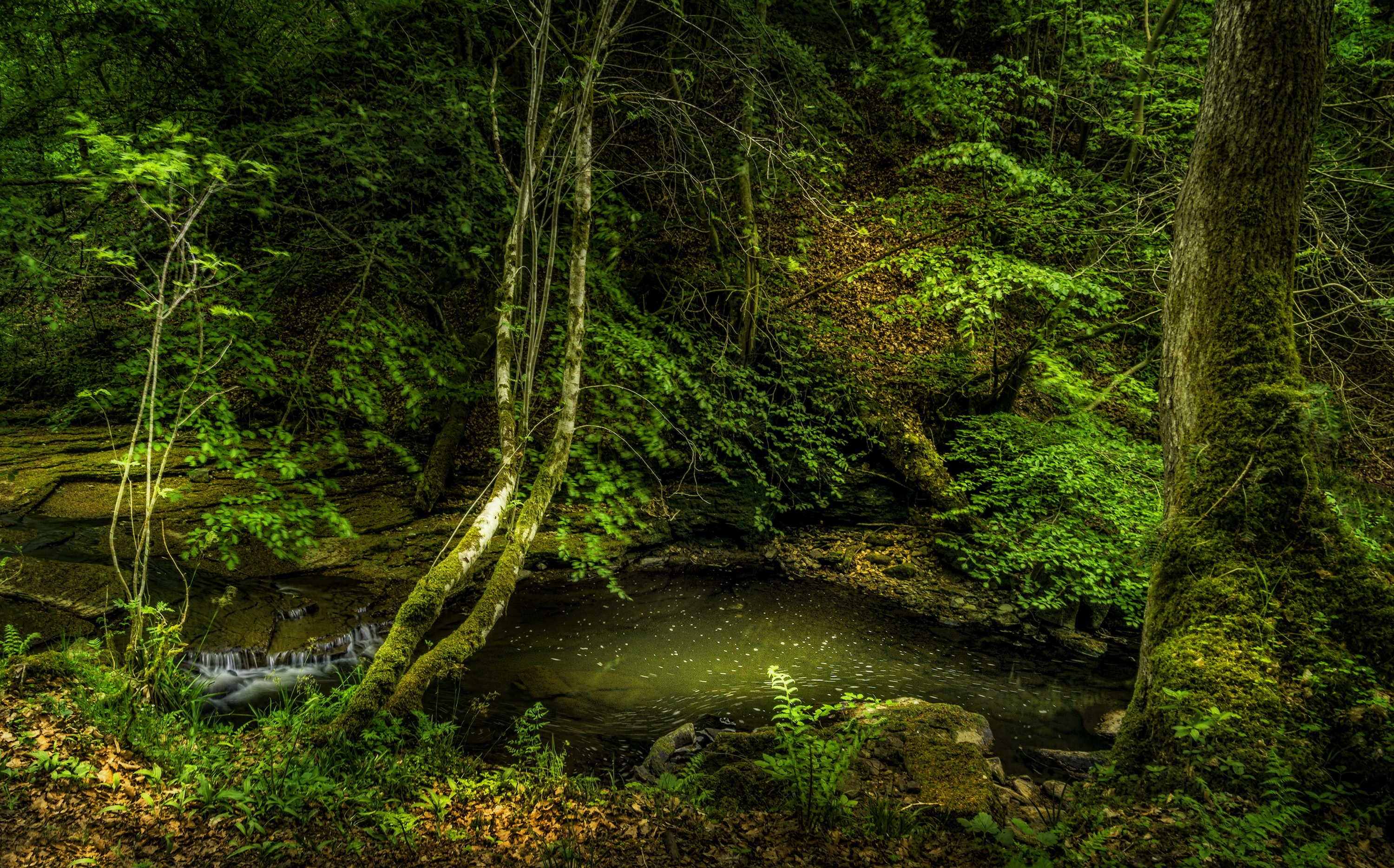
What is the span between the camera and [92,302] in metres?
6.16

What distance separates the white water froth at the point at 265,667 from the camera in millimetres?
5602

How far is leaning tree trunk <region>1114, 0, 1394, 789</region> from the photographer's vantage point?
2988 millimetres

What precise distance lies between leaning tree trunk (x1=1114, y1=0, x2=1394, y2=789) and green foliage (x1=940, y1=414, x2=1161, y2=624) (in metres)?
3.52

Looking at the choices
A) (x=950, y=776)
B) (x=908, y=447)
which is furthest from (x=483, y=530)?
(x=908, y=447)

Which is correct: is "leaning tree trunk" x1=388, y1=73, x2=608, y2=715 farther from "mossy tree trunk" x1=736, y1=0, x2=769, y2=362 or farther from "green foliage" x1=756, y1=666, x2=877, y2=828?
"green foliage" x1=756, y1=666, x2=877, y2=828

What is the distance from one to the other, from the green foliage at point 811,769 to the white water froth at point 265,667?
4.09 meters

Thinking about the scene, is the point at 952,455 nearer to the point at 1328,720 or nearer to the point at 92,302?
the point at 1328,720

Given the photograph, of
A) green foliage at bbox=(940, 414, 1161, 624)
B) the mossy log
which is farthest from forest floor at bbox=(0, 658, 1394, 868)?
the mossy log

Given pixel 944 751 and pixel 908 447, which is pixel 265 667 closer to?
pixel 944 751

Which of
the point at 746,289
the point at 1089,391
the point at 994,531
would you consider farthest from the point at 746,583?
the point at 1089,391

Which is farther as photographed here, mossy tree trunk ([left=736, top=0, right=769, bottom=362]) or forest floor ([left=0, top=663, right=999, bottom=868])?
mossy tree trunk ([left=736, top=0, right=769, bottom=362])

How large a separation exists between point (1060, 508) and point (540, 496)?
21.5ft

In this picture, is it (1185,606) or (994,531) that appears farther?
(994,531)

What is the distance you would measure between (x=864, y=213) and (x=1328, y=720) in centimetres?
1199
